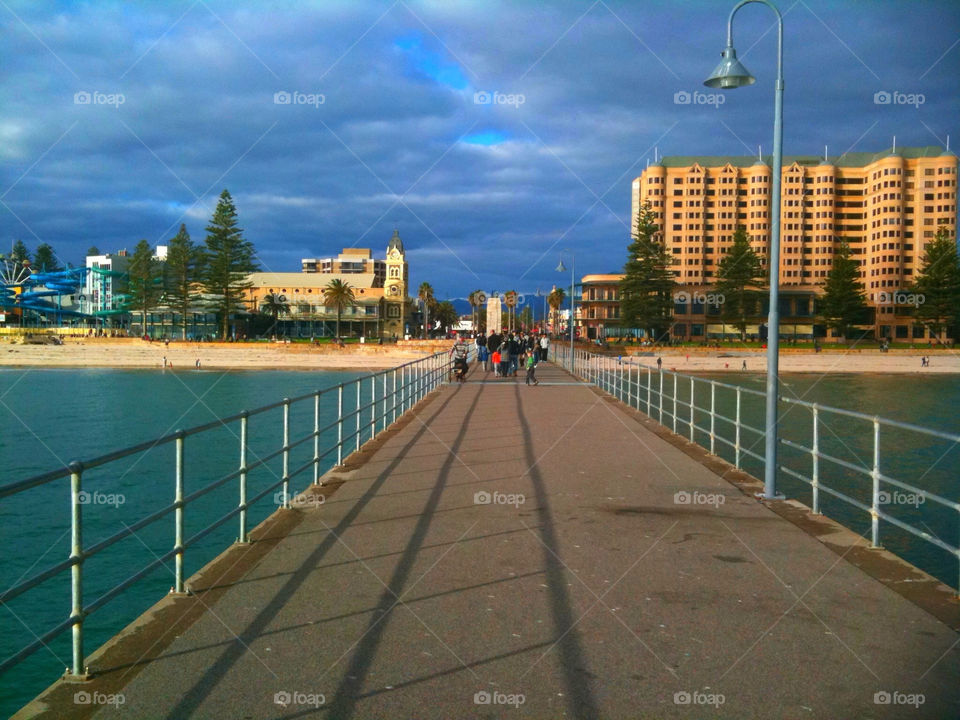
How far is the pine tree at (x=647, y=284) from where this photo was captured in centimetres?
8300

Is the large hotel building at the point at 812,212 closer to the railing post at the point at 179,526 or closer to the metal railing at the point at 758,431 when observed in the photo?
the metal railing at the point at 758,431

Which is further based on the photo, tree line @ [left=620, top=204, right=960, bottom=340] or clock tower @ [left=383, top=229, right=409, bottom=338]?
clock tower @ [left=383, top=229, right=409, bottom=338]

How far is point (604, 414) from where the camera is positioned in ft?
62.9

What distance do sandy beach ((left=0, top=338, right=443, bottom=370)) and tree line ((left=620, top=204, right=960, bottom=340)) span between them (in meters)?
19.6

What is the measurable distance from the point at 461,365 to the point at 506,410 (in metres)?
12.6

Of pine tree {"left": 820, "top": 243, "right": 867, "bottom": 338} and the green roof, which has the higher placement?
the green roof

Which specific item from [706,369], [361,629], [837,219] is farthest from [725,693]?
[837,219]

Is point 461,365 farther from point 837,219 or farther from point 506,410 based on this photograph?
point 837,219

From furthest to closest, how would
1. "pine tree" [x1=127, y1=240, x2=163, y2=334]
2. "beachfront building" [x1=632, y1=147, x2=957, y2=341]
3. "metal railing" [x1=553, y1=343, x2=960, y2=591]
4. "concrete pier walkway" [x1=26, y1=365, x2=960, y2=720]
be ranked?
"beachfront building" [x1=632, y1=147, x2=957, y2=341] → "pine tree" [x1=127, y1=240, x2=163, y2=334] → "metal railing" [x1=553, y1=343, x2=960, y2=591] → "concrete pier walkway" [x1=26, y1=365, x2=960, y2=720]

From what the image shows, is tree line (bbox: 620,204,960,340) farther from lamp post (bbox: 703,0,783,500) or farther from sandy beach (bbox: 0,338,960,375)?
lamp post (bbox: 703,0,783,500)

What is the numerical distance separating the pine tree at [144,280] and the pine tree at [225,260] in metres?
13.5

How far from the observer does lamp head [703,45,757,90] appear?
30.9 ft

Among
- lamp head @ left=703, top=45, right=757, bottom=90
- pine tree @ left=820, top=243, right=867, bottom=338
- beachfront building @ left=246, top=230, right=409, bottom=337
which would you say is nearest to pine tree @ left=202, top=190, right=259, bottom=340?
beachfront building @ left=246, top=230, right=409, bottom=337

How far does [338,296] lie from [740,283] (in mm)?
46429
